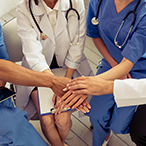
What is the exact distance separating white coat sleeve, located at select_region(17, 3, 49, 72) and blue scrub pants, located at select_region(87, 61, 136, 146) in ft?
1.35

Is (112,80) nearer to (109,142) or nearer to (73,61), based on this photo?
(73,61)

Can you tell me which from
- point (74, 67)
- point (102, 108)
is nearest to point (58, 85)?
point (74, 67)

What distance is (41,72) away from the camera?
4.11 ft

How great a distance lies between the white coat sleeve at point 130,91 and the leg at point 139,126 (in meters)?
0.12

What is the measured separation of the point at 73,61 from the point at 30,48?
29cm

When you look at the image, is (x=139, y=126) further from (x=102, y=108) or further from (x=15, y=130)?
(x=15, y=130)

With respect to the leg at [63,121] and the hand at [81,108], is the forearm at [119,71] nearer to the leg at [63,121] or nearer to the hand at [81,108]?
the hand at [81,108]

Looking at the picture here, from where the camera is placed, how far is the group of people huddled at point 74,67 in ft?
3.81

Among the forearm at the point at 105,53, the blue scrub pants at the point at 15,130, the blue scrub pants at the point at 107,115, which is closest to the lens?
the blue scrub pants at the point at 15,130

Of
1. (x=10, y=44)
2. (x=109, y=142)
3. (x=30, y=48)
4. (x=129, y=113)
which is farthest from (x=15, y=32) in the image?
(x=109, y=142)

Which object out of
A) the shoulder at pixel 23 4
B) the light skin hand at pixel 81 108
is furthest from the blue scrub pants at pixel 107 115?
the shoulder at pixel 23 4

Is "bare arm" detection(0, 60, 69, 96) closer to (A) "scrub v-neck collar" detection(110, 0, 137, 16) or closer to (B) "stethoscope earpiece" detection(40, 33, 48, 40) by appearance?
(B) "stethoscope earpiece" detection(40, 33, 48, 40)

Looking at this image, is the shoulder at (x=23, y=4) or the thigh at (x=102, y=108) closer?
the shoulder at (x=23, y=4)

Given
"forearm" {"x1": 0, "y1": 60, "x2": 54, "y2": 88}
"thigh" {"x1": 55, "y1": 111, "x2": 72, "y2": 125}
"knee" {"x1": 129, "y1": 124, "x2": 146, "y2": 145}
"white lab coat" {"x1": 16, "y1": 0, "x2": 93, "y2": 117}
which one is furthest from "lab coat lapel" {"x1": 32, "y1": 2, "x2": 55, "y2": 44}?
"knee" {"x1": 129, "y1": 124, "x2": 146, "y2": 145}
